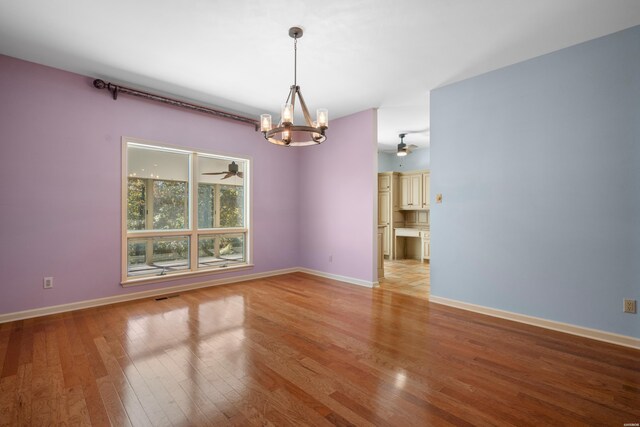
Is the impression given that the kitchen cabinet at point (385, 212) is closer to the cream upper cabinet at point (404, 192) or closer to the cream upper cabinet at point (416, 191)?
the cream upper cabinet at point (404, 192)

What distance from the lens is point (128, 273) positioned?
442 cm

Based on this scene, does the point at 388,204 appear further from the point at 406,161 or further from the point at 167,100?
the point at 167,100

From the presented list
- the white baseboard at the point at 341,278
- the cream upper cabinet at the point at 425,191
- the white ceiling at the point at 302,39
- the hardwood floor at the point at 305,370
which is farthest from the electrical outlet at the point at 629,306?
the cream upper cabinet at the point at 425,191

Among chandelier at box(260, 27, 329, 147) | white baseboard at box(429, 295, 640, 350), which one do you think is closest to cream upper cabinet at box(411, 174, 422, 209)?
white baseboard at box(429, 295, 640, 350)

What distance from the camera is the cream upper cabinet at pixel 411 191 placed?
7953mm

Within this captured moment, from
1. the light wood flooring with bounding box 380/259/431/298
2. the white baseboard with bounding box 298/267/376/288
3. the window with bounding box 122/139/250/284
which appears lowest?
the light wood flooring with bounding box 380/259/431/298

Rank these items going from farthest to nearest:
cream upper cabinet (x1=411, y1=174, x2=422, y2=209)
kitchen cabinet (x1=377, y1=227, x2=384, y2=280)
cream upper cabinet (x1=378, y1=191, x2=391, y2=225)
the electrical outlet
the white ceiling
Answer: cream upper cabinet (x1=378, y1=191, x2=391, y2=225)
cream upper cabinet (x1=411, y1=174, x2=422, y2=209)
kitchen cabinet (x1=377, y1=227, x2=384, y2=280)
the electrical outlet
the white ceiling

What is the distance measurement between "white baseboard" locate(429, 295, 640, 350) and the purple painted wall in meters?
1.54

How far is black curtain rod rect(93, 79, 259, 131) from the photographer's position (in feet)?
13.3

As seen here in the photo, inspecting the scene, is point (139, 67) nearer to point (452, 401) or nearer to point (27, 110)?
point (27, 110)

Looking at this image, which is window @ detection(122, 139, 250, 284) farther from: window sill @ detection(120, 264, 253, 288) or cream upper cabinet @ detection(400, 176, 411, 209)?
cream upper cabinet @ detection(400, 176, 411, 209)

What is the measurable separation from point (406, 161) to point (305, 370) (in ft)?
24.8

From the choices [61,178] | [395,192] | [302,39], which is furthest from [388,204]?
[61,178]

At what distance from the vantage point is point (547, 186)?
11.0 ft
